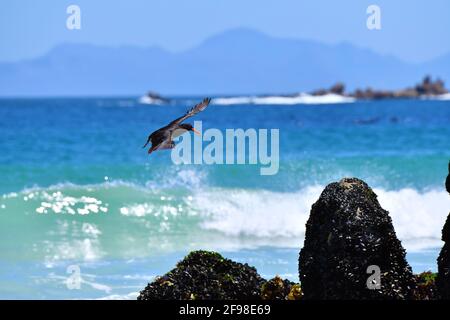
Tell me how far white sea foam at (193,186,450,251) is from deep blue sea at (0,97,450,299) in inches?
1.4

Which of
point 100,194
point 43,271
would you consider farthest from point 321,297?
point 100,194

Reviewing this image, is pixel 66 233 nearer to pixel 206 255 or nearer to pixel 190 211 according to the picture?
pixel 190 211

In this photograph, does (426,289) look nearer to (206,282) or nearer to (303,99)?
(206,282)

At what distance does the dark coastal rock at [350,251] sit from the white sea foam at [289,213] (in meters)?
7.95

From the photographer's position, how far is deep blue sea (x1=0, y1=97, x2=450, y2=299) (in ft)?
47.5

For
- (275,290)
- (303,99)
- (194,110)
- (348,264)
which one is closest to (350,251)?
(348,264)

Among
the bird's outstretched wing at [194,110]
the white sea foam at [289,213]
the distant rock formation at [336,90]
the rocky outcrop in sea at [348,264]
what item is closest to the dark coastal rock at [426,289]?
the rocky outcrop in sea at [348,264]

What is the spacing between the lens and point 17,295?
41.1 feet

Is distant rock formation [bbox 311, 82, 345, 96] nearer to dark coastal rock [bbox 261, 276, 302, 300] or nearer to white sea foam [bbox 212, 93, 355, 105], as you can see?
white sea foam [bbox 212, 93, 355, 105]

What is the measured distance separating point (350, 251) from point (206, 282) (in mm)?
1239

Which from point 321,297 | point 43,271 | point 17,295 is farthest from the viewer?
point 43,271

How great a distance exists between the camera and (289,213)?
67.2 feet

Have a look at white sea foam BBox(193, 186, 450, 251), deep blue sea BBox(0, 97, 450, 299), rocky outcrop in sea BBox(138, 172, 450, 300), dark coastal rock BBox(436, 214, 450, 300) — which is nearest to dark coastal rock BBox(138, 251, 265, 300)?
rocky outcrop in sea BBox(138, 172, 450, 300)
